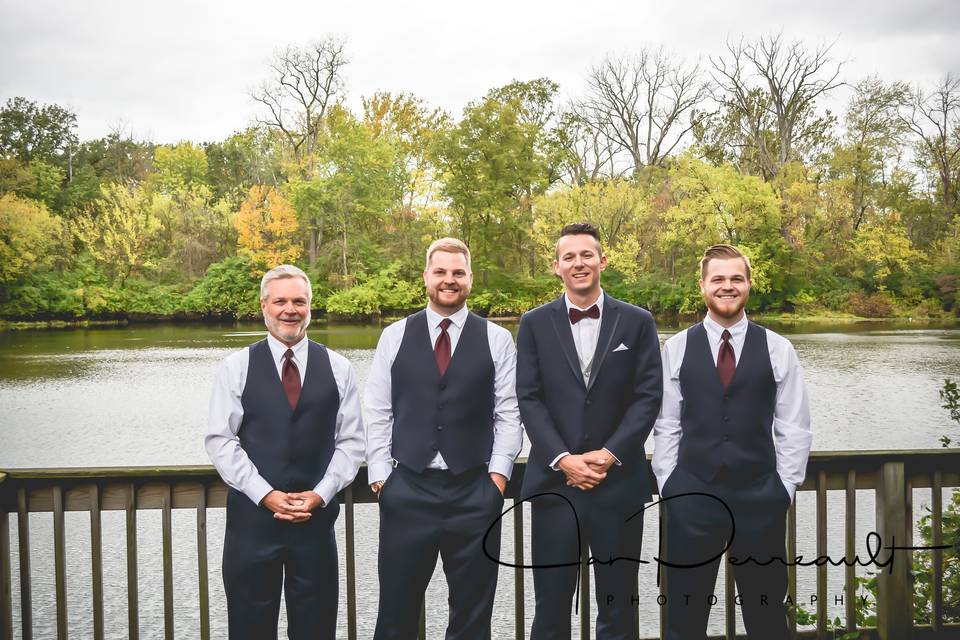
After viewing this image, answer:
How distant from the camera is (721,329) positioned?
269cm

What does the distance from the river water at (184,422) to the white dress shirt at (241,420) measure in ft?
9.35

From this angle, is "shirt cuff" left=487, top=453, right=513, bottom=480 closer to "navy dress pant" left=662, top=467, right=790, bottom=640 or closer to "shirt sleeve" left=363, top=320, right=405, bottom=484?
"shirt sleeve" left=363, top=320, right=405, bottom=484

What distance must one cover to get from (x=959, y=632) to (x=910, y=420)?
445 inches

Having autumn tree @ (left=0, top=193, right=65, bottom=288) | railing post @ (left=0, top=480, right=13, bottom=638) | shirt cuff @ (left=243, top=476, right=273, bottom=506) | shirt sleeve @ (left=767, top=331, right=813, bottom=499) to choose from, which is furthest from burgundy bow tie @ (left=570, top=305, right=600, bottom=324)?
autumn tree @ (left=0, top=193, right=65, bottom=288)

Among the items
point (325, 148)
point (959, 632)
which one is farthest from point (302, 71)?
point (959, 632)

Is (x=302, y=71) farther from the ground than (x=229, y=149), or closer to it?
farther from the ground

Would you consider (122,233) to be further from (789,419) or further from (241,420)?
(789,419)

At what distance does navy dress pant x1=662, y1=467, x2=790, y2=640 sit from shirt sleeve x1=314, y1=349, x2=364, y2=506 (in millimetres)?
1065

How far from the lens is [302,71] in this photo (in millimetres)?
39281

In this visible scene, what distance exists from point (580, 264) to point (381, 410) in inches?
32.9

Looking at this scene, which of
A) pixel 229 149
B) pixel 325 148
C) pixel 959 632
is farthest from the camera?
pixel 229 149

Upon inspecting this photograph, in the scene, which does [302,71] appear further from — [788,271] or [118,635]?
[118,635]

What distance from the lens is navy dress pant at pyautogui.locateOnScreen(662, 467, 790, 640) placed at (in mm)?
2543

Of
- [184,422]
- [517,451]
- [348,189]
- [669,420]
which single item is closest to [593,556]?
[517,451]
